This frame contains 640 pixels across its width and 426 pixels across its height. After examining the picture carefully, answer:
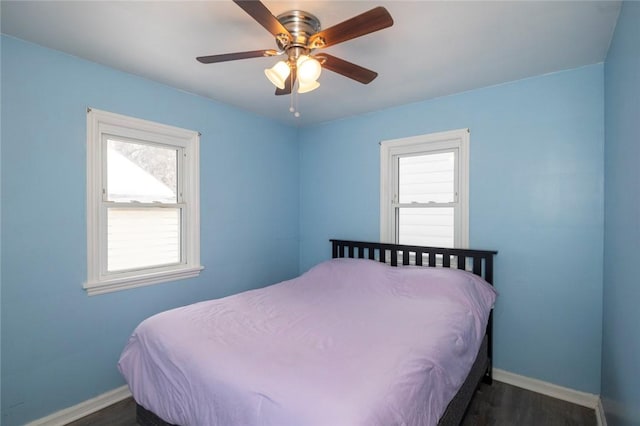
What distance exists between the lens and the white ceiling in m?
1.61

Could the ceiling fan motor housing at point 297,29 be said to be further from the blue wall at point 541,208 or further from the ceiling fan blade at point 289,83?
the blue wall at point 541,208

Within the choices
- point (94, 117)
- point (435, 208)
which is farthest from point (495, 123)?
point (94, 117)

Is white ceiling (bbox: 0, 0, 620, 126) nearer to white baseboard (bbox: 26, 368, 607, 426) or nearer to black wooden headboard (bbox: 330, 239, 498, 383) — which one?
black wooden headboard (bbox: 330, 239, 498, 383)

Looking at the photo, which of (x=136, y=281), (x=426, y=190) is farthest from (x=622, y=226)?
(x=136, y=281)

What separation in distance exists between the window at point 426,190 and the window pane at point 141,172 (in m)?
2.08

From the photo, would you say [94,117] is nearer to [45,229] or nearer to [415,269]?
[45,229]

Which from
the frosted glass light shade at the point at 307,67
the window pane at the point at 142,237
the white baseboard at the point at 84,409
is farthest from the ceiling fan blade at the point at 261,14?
the white baseboard at the point at 84,409

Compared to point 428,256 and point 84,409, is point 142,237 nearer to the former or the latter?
point 84,409

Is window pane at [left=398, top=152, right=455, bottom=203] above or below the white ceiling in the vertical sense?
below

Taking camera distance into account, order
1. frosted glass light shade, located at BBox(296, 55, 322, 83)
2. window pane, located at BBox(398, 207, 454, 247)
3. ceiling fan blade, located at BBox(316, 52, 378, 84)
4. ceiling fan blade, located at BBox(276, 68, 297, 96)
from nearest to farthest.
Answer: frosted glass light shade, located at BBox(296, 55, 322, 83) < ceiling fan blade, located at BBox(316, 52, 378, 84) < ceiling fan blade, located at BBox(276, 68, 297, 96) < window pane, located at BBox(398, 207, 454, 247)

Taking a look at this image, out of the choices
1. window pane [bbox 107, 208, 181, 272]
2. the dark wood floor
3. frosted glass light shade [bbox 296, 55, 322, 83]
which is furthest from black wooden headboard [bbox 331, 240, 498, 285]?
frosted glass light shade [bbox 296, 55, 322, 83]

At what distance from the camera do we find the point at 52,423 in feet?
6.62

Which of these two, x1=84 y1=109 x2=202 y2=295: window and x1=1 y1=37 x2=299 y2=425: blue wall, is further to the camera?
x1=84 y1=109 x2=202 y2=295: window

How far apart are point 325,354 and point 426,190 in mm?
2088
